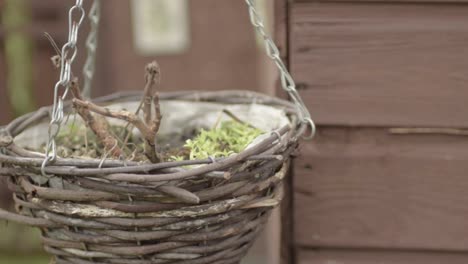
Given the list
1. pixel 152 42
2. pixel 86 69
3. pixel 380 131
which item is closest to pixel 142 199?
pixel 86 69

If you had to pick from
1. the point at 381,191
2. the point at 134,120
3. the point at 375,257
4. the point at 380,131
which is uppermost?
the point at 134,120

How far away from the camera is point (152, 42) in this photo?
265 centimetres

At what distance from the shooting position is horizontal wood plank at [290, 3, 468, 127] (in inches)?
46.8

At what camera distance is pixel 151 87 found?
0.94m

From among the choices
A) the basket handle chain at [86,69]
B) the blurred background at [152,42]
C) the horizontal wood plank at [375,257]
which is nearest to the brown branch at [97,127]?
the basket handle chain at [86,69]

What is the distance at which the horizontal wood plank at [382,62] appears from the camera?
119 cm

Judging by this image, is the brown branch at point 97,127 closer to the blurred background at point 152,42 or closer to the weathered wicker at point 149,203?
the weathered wicker at point 149,203

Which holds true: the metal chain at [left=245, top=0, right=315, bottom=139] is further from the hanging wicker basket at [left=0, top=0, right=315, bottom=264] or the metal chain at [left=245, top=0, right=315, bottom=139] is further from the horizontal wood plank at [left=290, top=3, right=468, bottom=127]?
the horizontal wood plank at [left=290, top=3, right=468, bottom=127]

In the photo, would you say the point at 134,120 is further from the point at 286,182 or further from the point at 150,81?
the point at 286,182

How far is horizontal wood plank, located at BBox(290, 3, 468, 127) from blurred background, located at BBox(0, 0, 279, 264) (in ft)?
4.47

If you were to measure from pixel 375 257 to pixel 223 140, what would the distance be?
0.41 m

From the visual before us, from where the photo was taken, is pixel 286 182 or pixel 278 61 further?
pixel 286 182

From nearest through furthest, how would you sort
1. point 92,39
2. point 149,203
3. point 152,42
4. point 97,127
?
1. point 149,203
2. point 97,127
3. point 92,39
4. point 152,42

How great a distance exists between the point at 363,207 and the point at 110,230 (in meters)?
0.54
